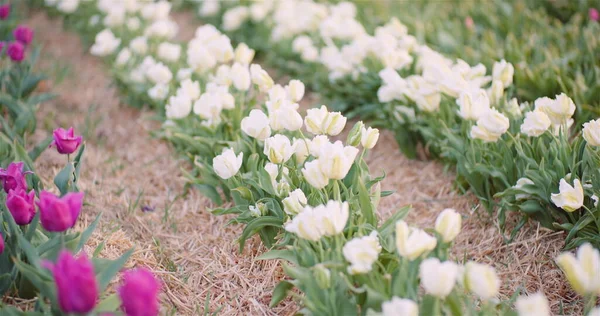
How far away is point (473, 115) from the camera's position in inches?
83.4

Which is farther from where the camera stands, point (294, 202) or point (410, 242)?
point (294, 202)

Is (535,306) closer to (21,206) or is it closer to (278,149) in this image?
(278,149)

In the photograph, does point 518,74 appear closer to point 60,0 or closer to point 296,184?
point 296,184

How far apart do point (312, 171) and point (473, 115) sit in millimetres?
784

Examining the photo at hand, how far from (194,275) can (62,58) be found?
9.56ft

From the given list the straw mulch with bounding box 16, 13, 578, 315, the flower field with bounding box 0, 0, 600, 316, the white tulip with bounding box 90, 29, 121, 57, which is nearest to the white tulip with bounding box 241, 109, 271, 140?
the flower field with bounding box 0, 0, 600, 316

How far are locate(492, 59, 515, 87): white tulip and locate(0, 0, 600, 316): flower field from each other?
0.05 ft

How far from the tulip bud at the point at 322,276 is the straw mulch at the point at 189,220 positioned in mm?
398

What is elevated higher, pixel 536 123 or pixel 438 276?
pixel 438 276

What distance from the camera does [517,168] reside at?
221 cm

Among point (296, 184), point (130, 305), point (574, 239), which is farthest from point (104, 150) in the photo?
point (574, 239)

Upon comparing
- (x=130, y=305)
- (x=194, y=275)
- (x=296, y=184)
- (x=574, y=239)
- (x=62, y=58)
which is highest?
(x=130, y=305)

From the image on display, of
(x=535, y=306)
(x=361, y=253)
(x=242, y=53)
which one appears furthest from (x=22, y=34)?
(x=535, y=306)

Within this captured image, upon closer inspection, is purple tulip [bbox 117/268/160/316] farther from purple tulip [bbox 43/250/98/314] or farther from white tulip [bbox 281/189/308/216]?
white tulip [bbox 281/189/308/216]
